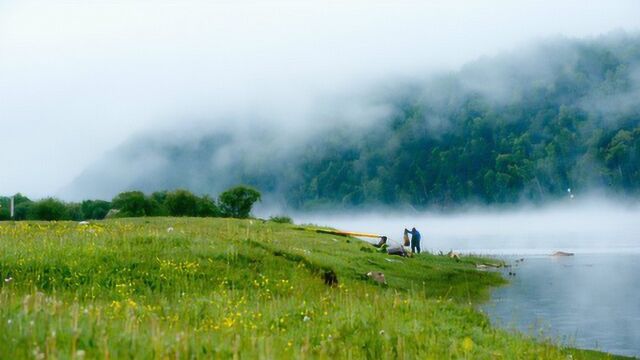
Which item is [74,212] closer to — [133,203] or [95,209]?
[133,203]

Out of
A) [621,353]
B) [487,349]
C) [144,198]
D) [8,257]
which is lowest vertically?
[621,353]

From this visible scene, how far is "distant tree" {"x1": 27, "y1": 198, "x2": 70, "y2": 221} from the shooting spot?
5444 inches

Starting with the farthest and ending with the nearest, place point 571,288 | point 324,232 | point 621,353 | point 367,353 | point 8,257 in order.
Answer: point 324,232 < point 571,288 < point 621,353 < point 8,257 < point 367,353

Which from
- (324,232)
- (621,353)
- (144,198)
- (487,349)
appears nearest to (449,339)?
(487,349)

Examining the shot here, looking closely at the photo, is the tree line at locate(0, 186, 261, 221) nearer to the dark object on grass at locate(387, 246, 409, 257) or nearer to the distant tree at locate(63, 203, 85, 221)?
the distant tree at locate(63, 203, 85, 221)

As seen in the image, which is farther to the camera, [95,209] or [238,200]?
[95,209]

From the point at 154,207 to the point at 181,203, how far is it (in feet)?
20.0

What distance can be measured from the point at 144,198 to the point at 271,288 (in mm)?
122580

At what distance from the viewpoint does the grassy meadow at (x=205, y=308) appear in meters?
10.7

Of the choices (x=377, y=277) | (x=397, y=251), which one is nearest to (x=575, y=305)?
(x=377, y=277)

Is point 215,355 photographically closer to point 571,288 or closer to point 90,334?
point 90,334

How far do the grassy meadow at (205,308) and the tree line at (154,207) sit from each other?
10149 cm

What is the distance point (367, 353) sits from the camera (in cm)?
1442

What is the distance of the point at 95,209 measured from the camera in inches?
7121
